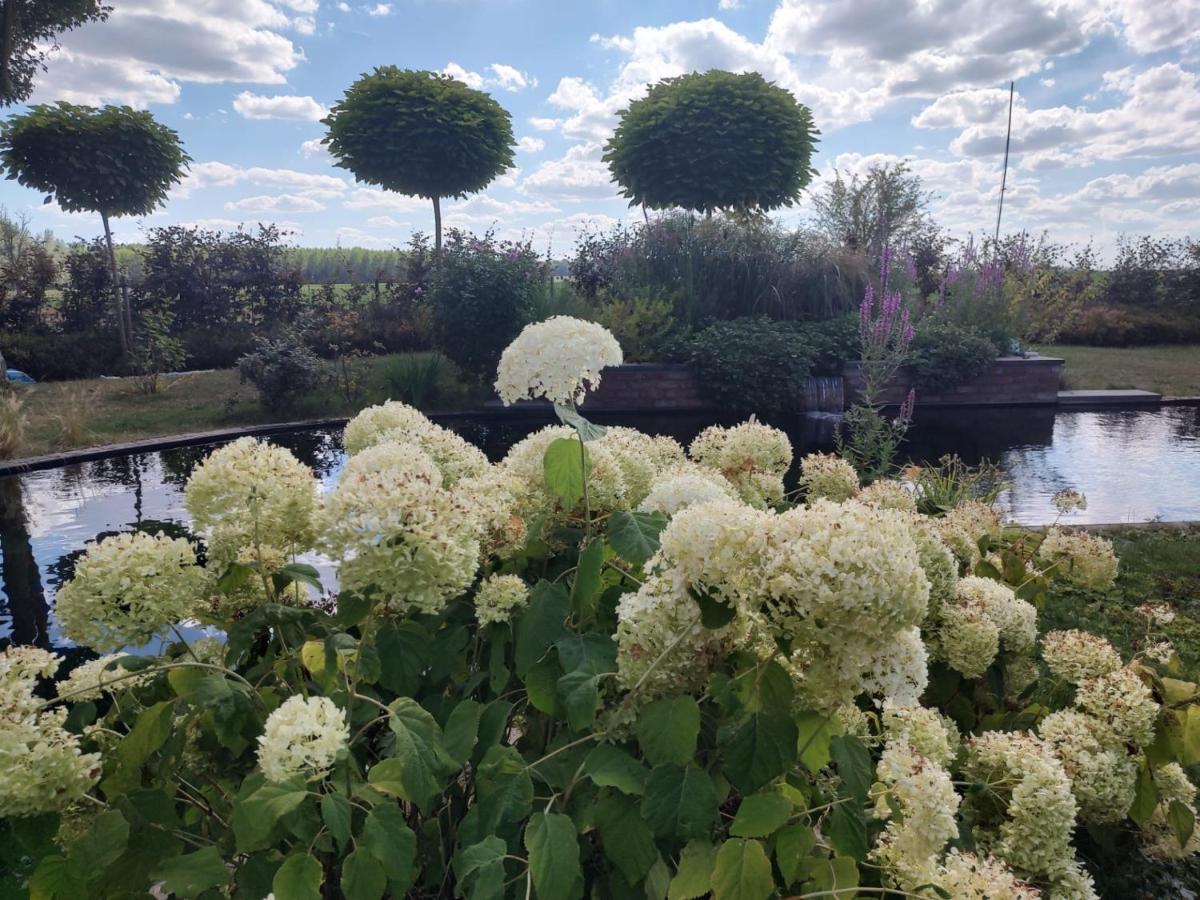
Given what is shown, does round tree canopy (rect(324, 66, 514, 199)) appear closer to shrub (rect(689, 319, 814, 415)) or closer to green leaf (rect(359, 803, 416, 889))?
shrub (rect(689, 319, 814, 415))

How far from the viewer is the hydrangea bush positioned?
0.93 metres

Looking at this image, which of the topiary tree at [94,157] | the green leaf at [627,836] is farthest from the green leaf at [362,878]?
the topiary tree at [94,157]

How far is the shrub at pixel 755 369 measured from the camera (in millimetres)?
9070

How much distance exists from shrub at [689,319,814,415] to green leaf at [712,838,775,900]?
8.23 metres

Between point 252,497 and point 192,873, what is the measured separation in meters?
0.55

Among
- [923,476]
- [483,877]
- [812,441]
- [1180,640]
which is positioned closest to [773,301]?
[812,441]

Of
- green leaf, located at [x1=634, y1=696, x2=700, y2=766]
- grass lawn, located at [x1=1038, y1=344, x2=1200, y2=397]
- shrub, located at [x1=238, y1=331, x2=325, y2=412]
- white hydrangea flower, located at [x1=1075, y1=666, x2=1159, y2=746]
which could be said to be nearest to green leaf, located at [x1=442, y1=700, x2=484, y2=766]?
green leaf, located at [x1=634, y1=696, x2=700, y2=766]

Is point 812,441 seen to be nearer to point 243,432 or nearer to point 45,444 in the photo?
point 243,432

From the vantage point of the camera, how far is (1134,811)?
154cm

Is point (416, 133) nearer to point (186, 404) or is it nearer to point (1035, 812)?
point (186, 404)

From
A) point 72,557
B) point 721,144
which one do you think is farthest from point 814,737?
point 721,144

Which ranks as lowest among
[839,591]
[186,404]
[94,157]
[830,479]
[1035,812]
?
[186,404]

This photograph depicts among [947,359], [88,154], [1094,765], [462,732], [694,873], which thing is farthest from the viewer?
[88,154]

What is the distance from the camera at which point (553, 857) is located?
0.91m
